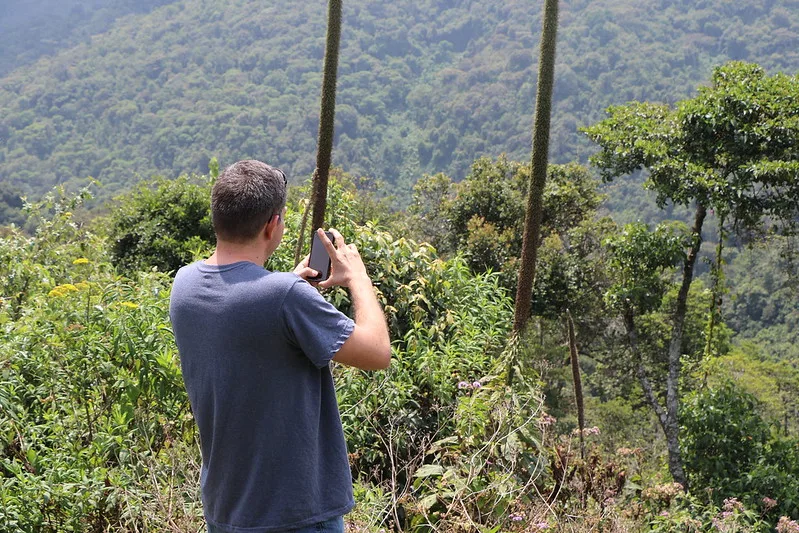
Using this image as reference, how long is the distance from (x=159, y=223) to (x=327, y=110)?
5874 millimetres

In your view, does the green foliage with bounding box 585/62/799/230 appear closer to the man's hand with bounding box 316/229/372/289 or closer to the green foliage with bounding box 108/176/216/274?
the green foliage with bounding box 108/176/216/274

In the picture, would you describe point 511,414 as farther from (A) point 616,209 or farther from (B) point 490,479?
(A) point 616,209

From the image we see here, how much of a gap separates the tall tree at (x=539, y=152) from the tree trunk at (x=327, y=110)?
1359 millimetres

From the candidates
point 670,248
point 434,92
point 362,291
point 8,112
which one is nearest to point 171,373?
point 362,291

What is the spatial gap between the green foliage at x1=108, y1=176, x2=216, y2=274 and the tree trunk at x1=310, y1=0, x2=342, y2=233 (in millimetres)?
5185

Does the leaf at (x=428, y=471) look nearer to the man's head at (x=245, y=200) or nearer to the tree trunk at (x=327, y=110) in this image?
the man's head at (x=245, y=200)

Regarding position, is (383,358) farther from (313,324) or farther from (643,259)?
(643,259)

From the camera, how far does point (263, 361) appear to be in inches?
61.9

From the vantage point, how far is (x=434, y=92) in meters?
84.9

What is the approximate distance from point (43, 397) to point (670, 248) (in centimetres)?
611

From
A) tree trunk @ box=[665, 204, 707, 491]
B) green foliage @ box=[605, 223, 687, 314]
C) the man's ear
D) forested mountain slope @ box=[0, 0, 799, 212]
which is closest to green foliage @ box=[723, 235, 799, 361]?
tree trunk @ box=[665, 204, 707, 491]

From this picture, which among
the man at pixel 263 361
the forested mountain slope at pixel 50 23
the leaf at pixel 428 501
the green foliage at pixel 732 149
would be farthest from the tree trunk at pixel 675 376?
the forested mountain slope at pixel 50 23

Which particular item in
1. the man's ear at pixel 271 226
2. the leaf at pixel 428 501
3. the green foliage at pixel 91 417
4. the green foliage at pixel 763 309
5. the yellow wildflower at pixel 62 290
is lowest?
the green foliage at pixel 763 309

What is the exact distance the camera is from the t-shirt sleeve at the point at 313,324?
153 cm
